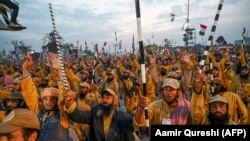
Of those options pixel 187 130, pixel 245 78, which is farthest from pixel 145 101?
pixel 245 78

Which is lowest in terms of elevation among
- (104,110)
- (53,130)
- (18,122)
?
(53,130)

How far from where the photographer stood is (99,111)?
516cm

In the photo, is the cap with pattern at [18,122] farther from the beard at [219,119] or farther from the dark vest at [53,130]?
the beard at [219,119]

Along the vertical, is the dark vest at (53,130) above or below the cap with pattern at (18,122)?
below

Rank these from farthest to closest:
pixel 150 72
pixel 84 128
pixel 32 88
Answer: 1. pixel 150 72
2. pixel 84 128
3. pixel 32 88

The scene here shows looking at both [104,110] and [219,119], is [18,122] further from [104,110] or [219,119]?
[219,119]

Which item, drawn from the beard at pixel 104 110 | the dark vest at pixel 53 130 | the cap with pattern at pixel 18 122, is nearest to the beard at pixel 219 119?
the beard at pixel 104 110

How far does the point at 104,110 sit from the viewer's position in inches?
205

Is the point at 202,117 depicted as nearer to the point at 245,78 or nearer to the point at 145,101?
the point at 145,101

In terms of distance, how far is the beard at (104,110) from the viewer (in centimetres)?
515

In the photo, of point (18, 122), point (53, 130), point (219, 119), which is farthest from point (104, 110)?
point (18, 122)

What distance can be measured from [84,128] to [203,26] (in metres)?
13.9

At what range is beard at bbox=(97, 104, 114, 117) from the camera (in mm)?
5148

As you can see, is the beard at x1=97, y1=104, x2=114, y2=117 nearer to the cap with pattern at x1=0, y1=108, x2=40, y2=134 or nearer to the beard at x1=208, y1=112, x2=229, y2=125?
the beard at x1=208, y1=112, x2=229, y2=125
